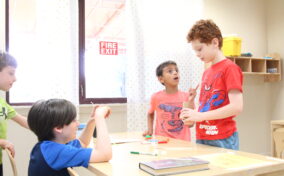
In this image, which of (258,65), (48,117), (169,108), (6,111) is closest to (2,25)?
(6,111)

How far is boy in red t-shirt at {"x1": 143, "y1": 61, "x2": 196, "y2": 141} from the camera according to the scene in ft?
7.80

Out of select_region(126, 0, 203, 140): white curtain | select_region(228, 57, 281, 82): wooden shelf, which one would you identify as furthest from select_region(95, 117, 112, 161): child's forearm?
select_region(228, 57, 281, 82): wooden shelf

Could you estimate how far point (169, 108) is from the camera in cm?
244

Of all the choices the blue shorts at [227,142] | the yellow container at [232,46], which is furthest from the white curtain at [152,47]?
the blue shorts at [227,142]

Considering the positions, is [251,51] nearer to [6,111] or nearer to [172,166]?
[6,111]

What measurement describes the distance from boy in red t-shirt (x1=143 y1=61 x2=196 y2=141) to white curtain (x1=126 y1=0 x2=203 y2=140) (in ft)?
2.05

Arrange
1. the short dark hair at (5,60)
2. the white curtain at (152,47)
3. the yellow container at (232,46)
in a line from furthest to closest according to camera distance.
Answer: the yellow container at (232,46)
the white curtain at (152,47)
the short dark hair at (5,60)

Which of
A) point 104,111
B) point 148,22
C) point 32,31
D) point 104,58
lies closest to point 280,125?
point 148,22

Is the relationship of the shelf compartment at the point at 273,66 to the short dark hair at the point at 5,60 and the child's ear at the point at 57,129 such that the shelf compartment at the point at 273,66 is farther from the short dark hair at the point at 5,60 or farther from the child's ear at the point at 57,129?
the child's ear at the point at 57,129

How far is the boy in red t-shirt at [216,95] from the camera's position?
4.93 ft

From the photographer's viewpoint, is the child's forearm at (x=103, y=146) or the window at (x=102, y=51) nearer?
the child's forearm at (x=103, y=146)

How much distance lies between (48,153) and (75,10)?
215 centimetres

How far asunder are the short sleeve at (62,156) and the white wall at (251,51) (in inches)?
129

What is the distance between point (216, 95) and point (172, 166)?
69 cm
